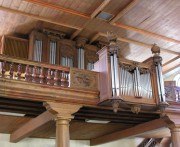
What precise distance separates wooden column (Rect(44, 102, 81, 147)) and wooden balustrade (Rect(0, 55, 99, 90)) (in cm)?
49

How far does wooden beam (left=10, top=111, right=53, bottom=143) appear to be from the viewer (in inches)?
288

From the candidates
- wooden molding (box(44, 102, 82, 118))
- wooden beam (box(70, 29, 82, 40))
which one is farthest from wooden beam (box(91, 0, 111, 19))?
wooden molding (box(44, 102, 82, 118))

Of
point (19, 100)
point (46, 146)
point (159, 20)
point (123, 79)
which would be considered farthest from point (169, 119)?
point (46, 146)

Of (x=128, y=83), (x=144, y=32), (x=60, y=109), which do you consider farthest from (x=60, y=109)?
(x=144, y=32)

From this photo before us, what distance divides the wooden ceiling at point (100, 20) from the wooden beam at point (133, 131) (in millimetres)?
3247

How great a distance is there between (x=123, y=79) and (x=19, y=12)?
393 cm

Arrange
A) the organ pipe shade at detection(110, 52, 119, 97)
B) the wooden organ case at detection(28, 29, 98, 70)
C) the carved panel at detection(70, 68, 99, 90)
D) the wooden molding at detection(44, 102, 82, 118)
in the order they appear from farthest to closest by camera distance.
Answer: the wooden organ case at detection(28, 29, 98, 70), the carved panel at detection(70, 68, 99, 90), the organ pipe shade at detection(110, 52, 119, 97), the wooden molding at detection(44, 102, 82, 118)

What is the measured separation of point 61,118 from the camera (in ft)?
22.1

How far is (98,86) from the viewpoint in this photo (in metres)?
7.41

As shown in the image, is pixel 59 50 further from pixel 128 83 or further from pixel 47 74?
pixel 128 83

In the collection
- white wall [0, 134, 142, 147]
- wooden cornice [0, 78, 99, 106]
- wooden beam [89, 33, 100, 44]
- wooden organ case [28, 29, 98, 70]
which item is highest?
wooden beam [89, 33, 100, 44]

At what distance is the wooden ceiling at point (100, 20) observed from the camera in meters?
8.84

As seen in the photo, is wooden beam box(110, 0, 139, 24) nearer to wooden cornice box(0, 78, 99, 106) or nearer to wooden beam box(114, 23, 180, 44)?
wooden beam box(114, 23, 180, 44)

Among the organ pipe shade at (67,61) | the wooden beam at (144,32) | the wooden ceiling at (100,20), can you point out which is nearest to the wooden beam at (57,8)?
the wooden ceiling at (100,20)
